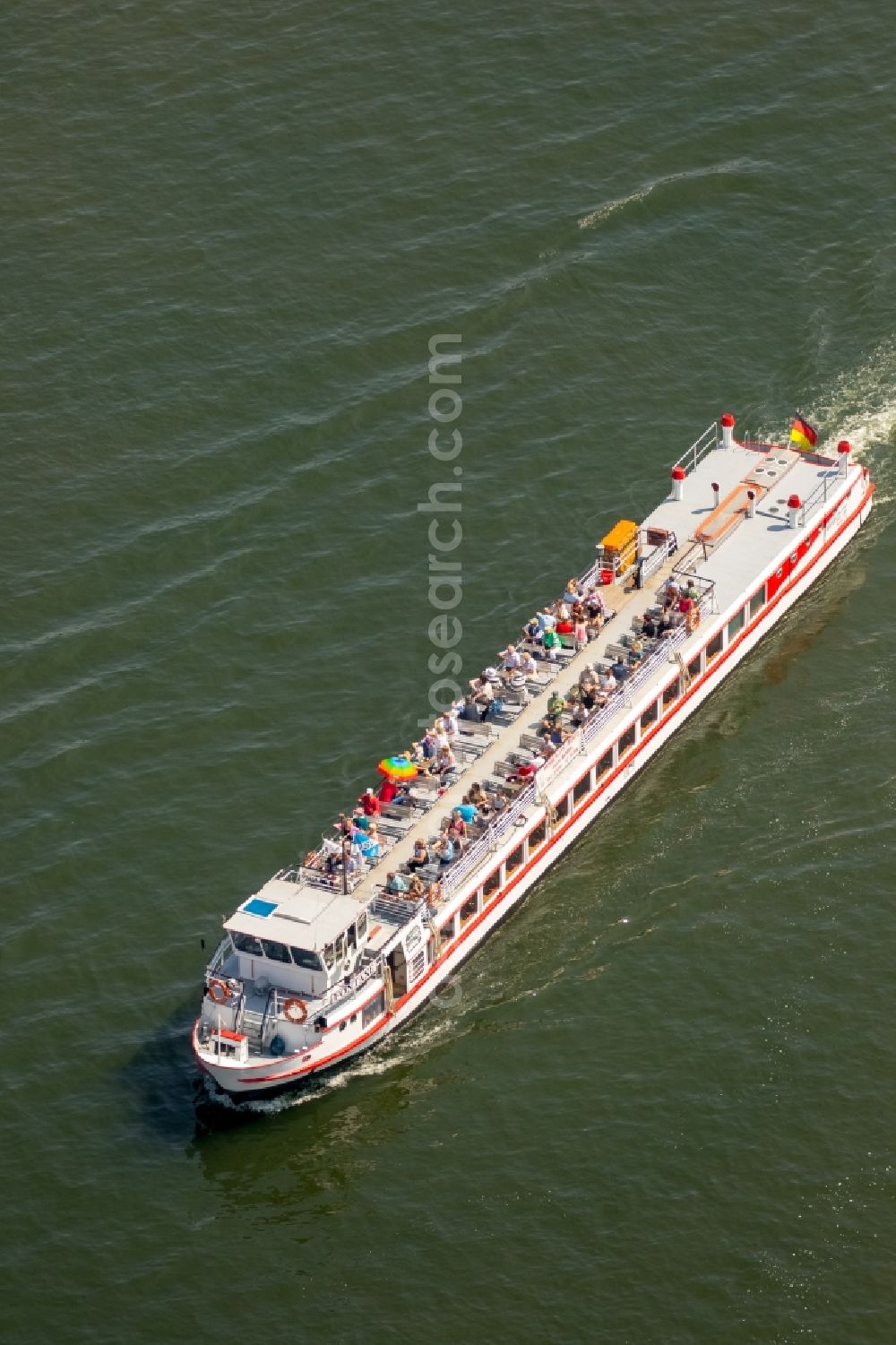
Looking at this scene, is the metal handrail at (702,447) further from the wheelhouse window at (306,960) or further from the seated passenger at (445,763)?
the wheelhouse window at (306,960)

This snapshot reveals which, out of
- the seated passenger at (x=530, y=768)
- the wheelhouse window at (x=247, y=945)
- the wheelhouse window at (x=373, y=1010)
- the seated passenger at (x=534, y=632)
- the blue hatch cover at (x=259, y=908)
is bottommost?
the wheelhouse window at (x=373, y=1010)

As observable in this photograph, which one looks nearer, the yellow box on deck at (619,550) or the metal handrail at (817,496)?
the yellow box on deck at (619,550)

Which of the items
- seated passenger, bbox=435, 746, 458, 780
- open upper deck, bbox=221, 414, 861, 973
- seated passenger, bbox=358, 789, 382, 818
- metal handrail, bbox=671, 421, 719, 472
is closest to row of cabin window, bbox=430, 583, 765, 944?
open upper deck, bbox=221, 414, 861, 973

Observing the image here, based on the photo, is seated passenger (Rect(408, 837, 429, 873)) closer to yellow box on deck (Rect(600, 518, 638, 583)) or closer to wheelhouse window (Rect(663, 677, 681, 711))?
wheelhouse window (Rect(663, 677, 681, 711))

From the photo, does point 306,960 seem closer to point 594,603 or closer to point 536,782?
point 536,782

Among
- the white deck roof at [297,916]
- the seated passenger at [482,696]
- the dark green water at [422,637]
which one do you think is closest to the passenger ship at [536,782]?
the white deck roof at [297,916]

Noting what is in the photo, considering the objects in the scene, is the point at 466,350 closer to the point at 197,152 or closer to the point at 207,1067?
the point at 197,152
